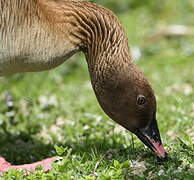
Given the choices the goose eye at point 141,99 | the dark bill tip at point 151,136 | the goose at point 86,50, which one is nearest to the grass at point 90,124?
the dark bill tip at point 151,136

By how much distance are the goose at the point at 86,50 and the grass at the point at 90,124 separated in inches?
16.6

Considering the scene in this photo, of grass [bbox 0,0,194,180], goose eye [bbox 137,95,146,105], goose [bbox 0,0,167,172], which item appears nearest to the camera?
grass [bbox 0,0,194,180]

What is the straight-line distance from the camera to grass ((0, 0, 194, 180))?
568cm

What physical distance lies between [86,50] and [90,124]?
5.32 ft

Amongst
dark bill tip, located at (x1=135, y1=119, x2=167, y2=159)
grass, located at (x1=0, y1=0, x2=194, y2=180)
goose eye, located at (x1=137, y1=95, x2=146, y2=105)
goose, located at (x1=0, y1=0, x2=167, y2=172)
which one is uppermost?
goose, located at (x1=0, y1=0, x2=167, y2=172)

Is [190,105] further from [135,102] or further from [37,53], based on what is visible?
[37,53]

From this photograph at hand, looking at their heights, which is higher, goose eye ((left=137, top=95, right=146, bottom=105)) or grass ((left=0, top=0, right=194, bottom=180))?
goose eye ((left=137, top=95, right=146, bottom=105))

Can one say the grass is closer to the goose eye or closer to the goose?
the goose

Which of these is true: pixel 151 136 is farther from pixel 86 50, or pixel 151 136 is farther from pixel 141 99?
pixel 86 50

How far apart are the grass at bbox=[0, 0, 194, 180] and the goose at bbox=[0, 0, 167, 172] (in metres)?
0.42

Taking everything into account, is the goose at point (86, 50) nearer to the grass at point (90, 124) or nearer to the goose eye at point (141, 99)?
the goose eye at point (141, 99)

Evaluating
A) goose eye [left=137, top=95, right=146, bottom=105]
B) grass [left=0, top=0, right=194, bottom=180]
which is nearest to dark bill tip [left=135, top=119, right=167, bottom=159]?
grass [left=0, top=0, right=194, bottom=180]

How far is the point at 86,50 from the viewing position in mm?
6797

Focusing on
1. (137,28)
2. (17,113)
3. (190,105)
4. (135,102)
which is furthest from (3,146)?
(137,28)
